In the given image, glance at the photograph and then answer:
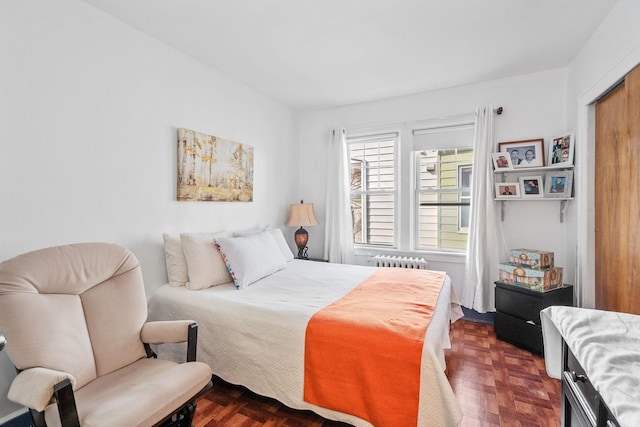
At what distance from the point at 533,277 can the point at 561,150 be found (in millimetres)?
1249

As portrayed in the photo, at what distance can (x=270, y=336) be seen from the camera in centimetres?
181

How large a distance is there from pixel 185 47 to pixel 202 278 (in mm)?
1953

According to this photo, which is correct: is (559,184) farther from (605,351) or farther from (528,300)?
(605,351)

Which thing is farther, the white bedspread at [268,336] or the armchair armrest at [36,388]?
the white bedspread at [268,336]

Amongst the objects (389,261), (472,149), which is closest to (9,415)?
(389,261)

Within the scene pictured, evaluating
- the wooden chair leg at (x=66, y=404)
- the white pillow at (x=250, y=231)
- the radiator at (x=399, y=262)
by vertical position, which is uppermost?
the white pillow at (x=250, y=231)

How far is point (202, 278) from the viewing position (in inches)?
91.9

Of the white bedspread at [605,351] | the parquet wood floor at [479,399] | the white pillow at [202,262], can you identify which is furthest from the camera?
the white pillow at [202,262]

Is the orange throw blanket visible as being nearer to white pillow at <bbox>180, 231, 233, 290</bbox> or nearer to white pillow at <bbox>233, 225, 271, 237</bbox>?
white pillow at <bbox>180, 231, 233, 290</bbox>

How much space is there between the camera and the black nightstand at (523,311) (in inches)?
102

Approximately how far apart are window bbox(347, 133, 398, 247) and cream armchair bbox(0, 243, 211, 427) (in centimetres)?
284

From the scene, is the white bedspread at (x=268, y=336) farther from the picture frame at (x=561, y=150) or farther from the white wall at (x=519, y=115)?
the picture frame at (x=561, y=150)

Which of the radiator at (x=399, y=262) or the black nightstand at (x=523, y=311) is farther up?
the radiator at (x=399, y=262)

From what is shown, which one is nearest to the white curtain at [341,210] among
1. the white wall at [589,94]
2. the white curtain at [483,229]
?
the white curtain at [483,229]
